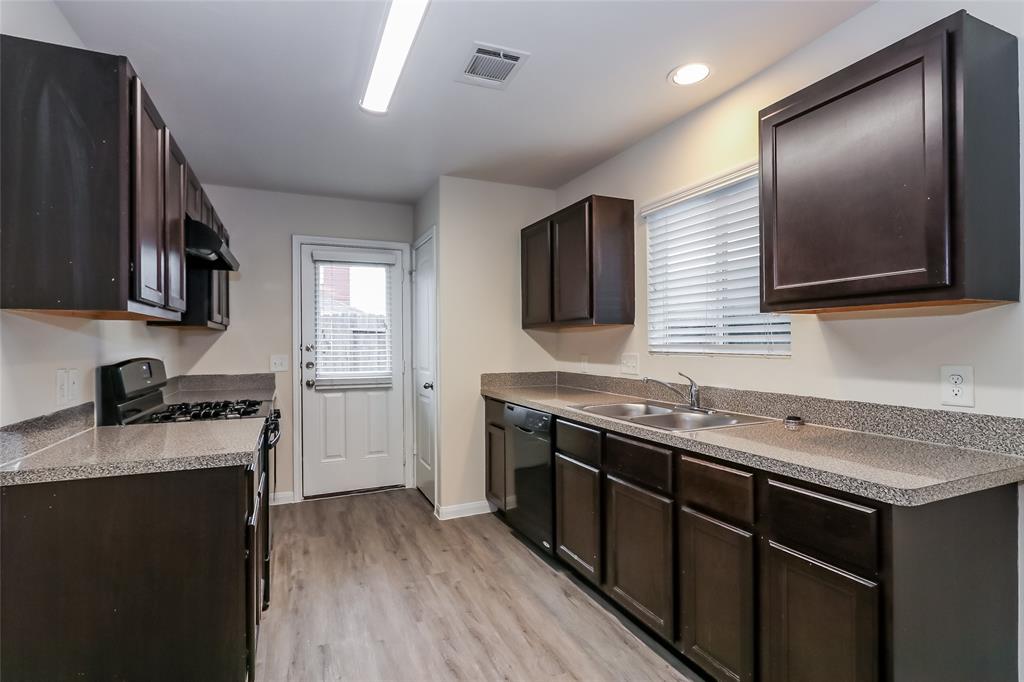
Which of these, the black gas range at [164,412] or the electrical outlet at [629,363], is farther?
the electrical outlet at [629,363]

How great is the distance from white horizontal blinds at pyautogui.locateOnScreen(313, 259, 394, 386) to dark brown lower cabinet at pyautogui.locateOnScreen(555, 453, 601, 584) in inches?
85.6

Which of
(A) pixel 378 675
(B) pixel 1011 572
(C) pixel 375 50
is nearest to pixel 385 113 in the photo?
(C) pixel 375 50

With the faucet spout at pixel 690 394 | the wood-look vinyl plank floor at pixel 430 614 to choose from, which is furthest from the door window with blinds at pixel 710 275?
the wood-look vinyl plank floor at pixel 430 614

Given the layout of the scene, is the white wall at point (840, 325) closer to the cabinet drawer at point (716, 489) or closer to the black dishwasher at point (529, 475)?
the cabinet drawer at point (716, 489)

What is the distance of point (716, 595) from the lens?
181cm

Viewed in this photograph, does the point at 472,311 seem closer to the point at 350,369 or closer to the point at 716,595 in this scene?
the point at 350,369

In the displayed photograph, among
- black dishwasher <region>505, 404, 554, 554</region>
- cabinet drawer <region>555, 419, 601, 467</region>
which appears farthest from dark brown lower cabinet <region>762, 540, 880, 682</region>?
black dishwasher <region>505, 404, 554, 554</region>

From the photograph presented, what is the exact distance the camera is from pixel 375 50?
2098 mm

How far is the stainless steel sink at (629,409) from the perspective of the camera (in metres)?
2.85

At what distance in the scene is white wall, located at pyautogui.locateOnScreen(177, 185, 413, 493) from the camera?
13.0 feet

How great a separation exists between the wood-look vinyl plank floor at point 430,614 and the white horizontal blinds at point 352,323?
128 centimetres

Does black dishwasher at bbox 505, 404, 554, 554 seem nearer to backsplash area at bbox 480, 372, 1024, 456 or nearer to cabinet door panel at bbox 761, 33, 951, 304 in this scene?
backsplash area at bbox 480, 372, 1024, 456

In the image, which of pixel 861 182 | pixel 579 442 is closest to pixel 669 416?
pixel 579 442

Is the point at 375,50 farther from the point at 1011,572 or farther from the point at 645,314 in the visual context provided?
the point at 1011,572
